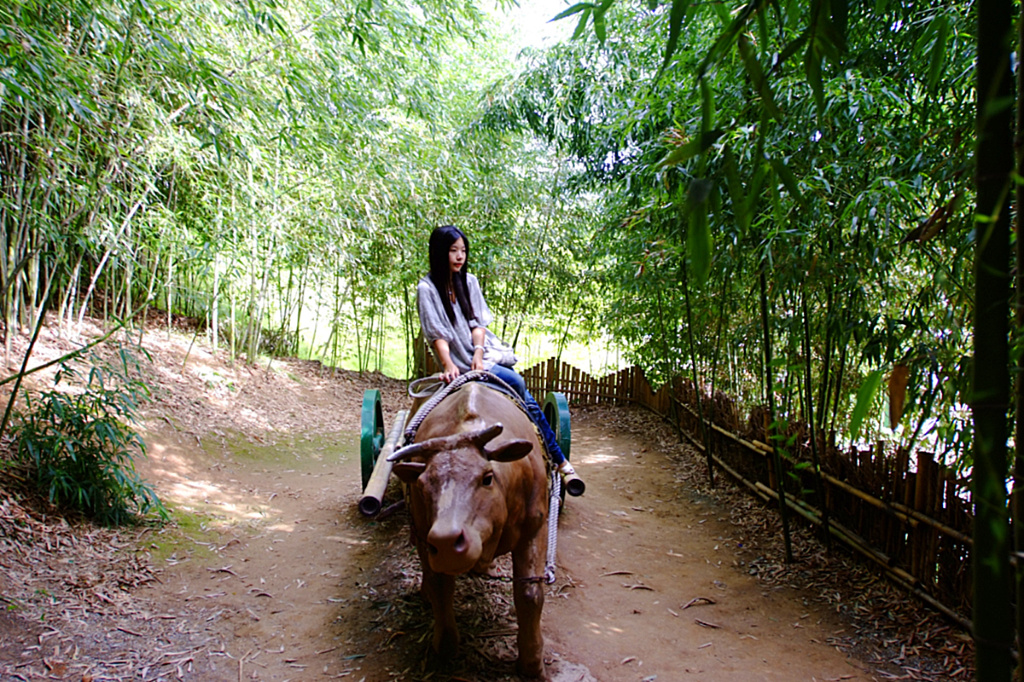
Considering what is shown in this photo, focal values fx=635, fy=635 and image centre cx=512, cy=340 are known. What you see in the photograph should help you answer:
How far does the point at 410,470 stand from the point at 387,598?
3.86 ft

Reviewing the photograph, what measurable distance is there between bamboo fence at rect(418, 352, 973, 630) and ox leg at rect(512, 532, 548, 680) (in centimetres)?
130

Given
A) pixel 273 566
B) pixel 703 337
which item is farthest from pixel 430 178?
pixel 273 566

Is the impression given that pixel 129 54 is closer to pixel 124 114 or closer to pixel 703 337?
pixel 124 114

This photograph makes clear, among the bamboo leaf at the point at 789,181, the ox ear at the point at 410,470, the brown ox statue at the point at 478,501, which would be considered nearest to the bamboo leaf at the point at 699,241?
the bamboo leaf at the point at 789,181

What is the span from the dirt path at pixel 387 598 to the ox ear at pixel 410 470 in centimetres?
77

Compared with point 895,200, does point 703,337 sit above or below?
below

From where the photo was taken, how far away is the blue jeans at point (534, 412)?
2855 mm

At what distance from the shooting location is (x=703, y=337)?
5082 mm

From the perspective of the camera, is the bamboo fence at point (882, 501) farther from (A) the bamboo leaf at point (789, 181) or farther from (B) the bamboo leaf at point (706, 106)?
(B) the bamboo leaf at point (706, 106)

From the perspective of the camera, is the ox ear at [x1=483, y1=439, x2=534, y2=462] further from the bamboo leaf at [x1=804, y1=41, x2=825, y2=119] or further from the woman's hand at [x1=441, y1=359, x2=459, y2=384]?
the bamboo leaf at [x1=804, y1=41, x2=825, y2=119]

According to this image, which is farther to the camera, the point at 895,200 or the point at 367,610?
the point at 367,610

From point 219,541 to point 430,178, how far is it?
432 centimetres

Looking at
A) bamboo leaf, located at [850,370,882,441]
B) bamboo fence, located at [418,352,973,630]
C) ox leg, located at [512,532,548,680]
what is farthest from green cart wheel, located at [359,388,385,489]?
bamboo leaf, located at [850,370,882,441]

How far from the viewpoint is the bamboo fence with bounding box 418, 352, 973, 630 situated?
2395mm
